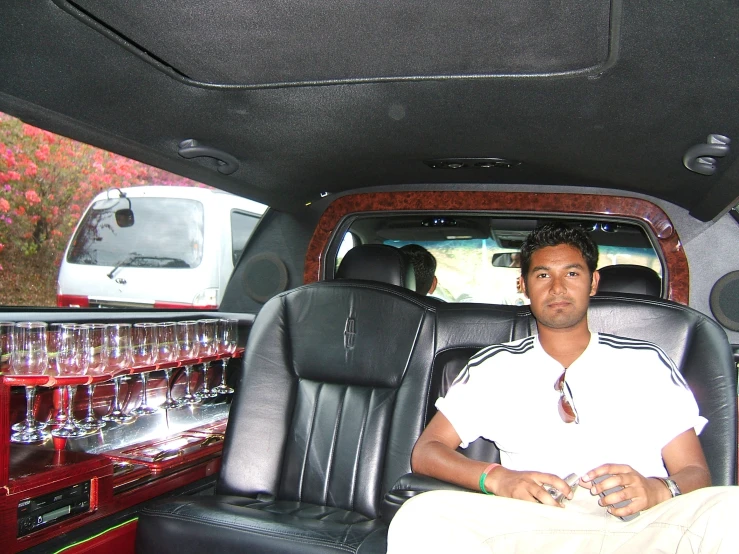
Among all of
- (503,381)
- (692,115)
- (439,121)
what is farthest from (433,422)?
(692,115)

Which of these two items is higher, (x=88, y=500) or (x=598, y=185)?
(x=598, y=185)

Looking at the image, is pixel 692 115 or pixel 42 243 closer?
pixel 692 115

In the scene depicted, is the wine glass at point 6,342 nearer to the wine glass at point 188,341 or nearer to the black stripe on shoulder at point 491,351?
Result: the wine glass at point 188,341

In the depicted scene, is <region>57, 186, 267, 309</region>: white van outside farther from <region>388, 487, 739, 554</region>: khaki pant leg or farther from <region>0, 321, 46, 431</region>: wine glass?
<region>388, 487, 739, 554</region>: khaki pant leg

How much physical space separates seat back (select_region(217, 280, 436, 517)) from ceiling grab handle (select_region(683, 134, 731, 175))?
108 cm

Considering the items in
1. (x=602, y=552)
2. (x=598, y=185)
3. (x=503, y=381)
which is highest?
(x=598, y=185)

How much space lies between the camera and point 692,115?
6.73ft

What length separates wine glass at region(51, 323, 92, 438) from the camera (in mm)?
2027

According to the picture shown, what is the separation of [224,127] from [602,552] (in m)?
1.82

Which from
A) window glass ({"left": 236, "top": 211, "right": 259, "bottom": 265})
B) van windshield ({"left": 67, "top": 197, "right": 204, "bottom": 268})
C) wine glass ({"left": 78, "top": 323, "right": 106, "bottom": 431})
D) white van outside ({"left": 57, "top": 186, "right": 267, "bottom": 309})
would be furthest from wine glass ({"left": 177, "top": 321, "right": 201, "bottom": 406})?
window glass ({"left": 236, "top": 211, "right": 259, "bottom": 265})

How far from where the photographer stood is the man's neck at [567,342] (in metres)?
2.21

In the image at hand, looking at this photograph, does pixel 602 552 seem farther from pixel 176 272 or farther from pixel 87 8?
pixel 176 272

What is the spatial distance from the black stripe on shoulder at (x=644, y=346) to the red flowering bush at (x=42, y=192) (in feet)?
6.19

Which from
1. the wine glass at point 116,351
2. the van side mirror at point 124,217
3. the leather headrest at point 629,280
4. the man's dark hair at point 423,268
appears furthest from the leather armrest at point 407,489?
the van side mirror at point 124,217
